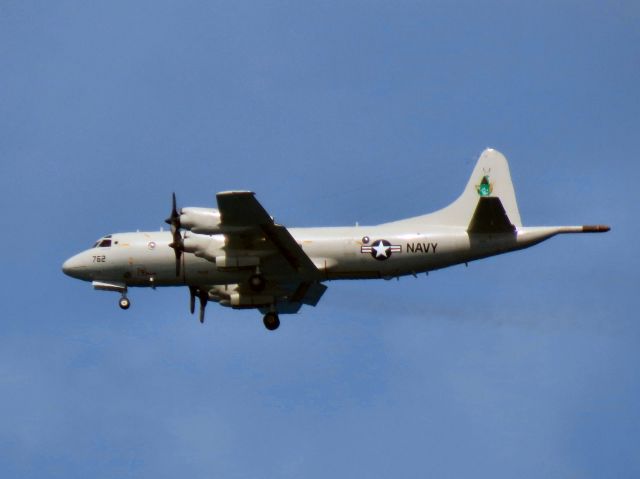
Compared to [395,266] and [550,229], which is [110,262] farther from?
[550,229]

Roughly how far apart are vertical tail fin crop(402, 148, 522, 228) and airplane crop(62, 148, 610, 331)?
0.11 ft

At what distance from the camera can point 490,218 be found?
4753 cm

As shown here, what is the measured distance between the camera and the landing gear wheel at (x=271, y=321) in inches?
2015

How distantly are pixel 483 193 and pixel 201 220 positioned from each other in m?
10.3

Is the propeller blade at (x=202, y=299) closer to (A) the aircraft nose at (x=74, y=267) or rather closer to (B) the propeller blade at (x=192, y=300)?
(B) the propeller blade at (x=192, y=300)

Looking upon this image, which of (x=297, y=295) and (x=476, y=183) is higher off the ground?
(x=476, y=183)

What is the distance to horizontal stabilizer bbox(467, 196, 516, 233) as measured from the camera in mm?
46969

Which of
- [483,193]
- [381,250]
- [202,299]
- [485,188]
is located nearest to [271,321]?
[202,299]

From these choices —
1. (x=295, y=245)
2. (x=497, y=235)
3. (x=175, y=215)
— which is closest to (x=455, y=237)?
(x=497, y=235)

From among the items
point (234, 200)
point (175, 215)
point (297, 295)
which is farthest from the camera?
point (297, 295)

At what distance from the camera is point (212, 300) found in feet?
175

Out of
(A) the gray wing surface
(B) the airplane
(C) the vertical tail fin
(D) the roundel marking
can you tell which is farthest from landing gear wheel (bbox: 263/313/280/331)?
(C) the vertical tail fin

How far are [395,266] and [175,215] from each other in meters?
7.65

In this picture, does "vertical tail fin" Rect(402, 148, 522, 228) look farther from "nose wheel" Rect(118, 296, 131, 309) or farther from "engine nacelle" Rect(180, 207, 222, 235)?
"nose wheel" Rect(118, 296, 131, 309)
